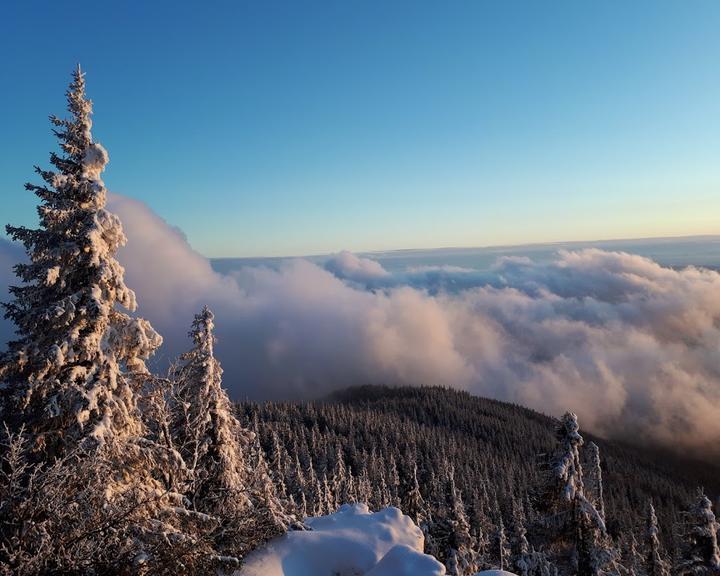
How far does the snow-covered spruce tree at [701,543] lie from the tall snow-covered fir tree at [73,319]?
26.7m

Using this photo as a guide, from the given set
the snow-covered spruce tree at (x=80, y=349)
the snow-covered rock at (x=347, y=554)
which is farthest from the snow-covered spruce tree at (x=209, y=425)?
the snow-covered spruce tree at (x=80, y=349)

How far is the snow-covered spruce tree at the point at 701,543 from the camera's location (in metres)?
22.0

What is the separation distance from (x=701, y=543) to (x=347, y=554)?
20599mm

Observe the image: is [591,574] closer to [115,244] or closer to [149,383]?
[149,383]

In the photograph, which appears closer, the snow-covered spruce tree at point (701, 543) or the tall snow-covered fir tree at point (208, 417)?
the tall snow-covered fir tree at point (208, 417)

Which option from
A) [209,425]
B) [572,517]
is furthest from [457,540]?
[209,425]

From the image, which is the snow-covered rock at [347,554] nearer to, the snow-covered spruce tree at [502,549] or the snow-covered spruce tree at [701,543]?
the snow-covered spruce tree at [701,543]

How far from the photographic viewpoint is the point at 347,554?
1334 cm

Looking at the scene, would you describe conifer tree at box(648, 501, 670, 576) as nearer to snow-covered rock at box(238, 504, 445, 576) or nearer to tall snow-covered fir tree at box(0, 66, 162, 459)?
snow-covered rock at box(238, 504, 445, 576)

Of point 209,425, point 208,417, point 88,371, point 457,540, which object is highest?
point 88,371

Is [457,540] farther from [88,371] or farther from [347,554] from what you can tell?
[88,371]

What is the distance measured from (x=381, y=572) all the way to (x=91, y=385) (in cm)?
917

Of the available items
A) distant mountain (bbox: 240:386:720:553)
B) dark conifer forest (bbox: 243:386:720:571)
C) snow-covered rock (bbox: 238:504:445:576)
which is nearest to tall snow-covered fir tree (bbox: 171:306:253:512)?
snow-covered rock (bbox: 238:504:445:576)

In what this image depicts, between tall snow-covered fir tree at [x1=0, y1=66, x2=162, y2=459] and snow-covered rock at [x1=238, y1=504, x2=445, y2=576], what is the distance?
5.15 meters
